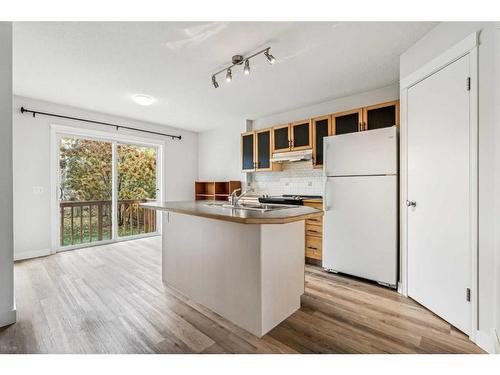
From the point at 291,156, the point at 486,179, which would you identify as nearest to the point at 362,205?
the point at 486,179

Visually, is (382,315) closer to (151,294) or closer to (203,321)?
(203,321)

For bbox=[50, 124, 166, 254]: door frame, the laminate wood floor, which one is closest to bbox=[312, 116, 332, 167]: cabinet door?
the laminate wood floor

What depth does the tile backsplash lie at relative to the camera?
3.94 m

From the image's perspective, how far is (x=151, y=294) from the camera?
2.39 meters

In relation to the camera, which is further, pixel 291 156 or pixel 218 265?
pixel 291 156

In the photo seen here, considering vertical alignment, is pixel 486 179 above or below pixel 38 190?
above

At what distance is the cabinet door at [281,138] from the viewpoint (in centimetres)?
392

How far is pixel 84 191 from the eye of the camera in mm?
4203

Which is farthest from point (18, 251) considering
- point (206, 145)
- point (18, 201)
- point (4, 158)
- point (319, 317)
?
point (319, 317)

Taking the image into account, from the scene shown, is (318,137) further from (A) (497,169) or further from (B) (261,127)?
(A) (497,169)

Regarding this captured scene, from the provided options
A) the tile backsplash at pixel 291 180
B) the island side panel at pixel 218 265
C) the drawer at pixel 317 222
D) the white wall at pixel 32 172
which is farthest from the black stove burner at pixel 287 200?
the white wall at pixel 32 172

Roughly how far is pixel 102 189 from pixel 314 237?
12.7ft

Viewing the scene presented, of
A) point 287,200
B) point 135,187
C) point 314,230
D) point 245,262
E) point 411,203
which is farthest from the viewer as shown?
point 135,187
